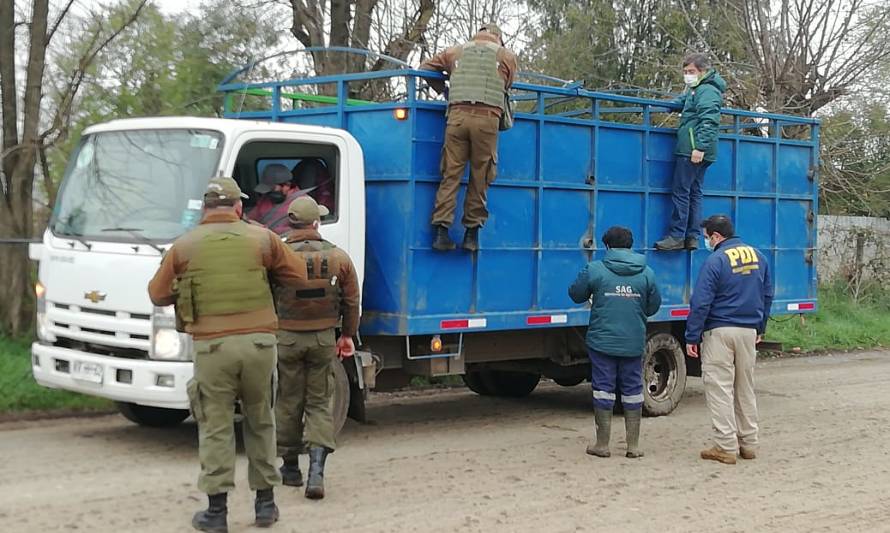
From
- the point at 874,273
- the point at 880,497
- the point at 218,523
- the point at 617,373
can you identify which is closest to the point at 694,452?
the point at 617,373

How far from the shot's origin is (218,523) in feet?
17.8

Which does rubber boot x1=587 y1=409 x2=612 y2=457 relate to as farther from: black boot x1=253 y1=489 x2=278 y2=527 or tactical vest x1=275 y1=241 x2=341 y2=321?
black boot x1=253 y1=489 x2=278 y2=527

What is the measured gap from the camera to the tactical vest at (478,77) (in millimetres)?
7699

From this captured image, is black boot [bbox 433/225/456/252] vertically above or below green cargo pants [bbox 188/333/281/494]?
above

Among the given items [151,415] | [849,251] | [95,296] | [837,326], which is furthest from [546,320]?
[849,251]

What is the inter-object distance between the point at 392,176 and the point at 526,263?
56.4 inches

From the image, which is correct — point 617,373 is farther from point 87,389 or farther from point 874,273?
point 874,273

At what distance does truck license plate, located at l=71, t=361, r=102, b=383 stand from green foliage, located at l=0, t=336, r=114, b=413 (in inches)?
67.8

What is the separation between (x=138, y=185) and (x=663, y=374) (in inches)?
205

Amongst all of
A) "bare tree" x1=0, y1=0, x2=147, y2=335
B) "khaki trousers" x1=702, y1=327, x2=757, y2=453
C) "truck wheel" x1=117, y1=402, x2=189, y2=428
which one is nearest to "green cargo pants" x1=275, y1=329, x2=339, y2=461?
"truck wheel" x1=117, y1=402, x2=189, y2=428

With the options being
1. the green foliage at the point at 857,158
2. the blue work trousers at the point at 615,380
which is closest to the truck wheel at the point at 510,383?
the blue work trousers at the point at 615,380

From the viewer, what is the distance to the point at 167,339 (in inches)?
263

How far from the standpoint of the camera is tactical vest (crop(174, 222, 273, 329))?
5.33m

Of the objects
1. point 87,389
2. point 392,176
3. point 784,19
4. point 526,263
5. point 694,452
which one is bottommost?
point 694,452
